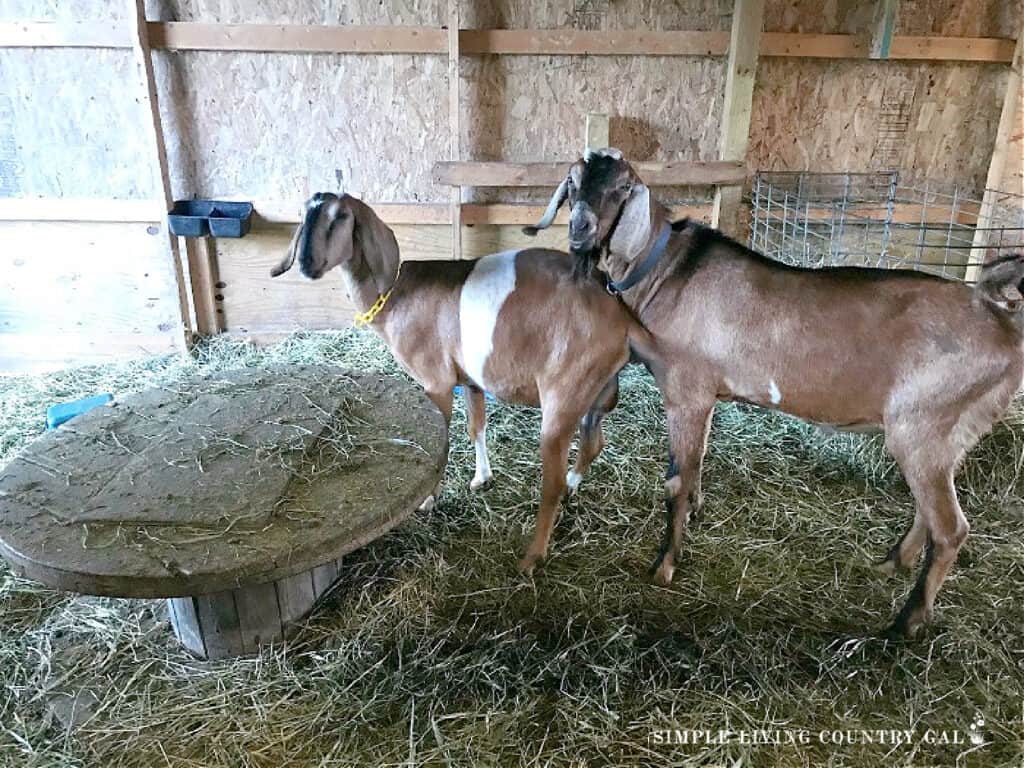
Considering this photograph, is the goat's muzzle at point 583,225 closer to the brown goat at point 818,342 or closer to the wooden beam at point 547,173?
the brown goat at point 818,342

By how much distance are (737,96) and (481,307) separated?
2795 millimetres

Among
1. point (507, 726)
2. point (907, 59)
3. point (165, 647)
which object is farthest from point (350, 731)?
point (907, 59)

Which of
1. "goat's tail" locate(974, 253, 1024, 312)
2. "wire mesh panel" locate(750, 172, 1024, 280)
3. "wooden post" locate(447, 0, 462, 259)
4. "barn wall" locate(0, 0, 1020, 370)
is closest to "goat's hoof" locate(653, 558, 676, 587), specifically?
"goat's tail" locate(974, 253, 1024, 312)

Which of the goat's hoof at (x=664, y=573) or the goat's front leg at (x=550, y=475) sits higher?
the goat's front leg at (x=550, y=475)

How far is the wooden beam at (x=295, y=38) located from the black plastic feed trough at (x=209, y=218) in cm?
102

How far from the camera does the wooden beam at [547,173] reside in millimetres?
4867

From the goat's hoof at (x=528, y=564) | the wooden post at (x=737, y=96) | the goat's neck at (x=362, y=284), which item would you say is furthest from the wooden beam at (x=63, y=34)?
the goat's hoof at (x=528, y=564)

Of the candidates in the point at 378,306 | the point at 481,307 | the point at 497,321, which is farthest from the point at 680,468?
the point at 378,306

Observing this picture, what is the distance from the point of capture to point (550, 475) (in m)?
3.23

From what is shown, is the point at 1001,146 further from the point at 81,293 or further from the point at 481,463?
the point at 81,293

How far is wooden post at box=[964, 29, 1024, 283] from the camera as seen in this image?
15.6 ft

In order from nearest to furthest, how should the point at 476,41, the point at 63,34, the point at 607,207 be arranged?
the point at 607,207
the point at 63,34
the point at 476,41

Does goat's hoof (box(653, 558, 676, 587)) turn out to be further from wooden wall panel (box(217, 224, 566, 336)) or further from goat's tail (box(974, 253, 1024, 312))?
wooden wall panel (box(217, 224, 566, 336))

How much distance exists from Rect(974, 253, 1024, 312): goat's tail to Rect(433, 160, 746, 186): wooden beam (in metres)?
2.53
